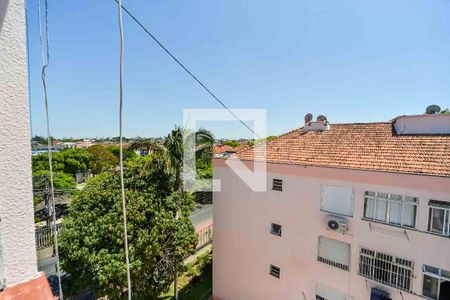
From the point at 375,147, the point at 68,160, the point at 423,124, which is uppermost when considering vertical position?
the point at 423,124

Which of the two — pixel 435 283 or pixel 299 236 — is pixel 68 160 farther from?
pixel 435 283

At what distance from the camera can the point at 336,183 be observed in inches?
397

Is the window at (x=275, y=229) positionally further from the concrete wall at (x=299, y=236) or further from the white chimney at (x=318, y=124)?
the white chimney at (x=318, y=124)

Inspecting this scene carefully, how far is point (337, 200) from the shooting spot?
10117mm

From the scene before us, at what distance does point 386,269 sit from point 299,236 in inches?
136

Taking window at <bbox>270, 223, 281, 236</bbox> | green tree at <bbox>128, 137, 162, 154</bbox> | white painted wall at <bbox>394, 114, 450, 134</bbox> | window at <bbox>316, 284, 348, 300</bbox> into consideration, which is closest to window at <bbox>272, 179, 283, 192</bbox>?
window at <bbox>270, 223, 281, 236</bbox>

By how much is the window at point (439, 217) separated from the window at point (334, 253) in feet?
10.1

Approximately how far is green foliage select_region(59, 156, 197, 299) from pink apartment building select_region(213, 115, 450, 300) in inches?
120

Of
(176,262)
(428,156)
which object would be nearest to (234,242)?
(176,262)

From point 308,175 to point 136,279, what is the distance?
9320 millimetres

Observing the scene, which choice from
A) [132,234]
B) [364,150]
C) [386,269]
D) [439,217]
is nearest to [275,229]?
[386,269]

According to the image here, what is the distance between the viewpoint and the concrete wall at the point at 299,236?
8.52m

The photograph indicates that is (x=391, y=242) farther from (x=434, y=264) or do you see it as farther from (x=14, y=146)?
(x=14, y=146)

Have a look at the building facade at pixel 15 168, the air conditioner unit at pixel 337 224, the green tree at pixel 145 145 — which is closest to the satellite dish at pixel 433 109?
the air conditioner unit at pixel 337 224
